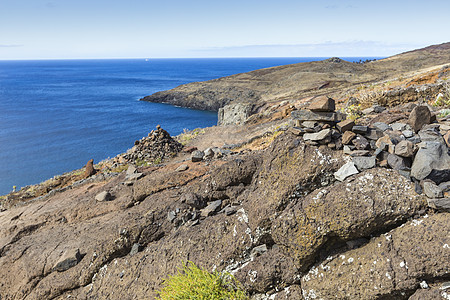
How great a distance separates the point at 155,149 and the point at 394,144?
59.5 feet

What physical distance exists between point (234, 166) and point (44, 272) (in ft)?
23.8

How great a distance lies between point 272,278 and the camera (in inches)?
251

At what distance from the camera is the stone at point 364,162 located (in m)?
5.96

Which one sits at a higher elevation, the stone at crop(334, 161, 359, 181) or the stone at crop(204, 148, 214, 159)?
the stone at crop(334, 161, 359, 181)

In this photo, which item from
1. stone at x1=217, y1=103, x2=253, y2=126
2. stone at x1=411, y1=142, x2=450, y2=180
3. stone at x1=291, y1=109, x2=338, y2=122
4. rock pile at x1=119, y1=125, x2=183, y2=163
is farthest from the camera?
stone at x1=217, y1=103, x2=253, y2=126

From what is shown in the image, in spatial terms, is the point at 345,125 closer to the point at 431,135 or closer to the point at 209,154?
the point at 431,135

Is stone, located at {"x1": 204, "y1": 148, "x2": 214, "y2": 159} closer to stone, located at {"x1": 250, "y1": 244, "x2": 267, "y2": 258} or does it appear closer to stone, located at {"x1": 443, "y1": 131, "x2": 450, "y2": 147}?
stone, located at {"x1": 250, "y1": 244, "x2": 267, "y2": 258}

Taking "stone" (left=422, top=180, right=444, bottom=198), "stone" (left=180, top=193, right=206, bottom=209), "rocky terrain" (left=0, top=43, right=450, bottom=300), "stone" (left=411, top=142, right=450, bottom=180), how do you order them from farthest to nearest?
1. "stone" (left=180, top=193, right=206, bottom=209)
2. "stone" (left=411, top=142, right=450, bottom=180)
3. "rocky terrain" (left=0, top=43, right=450, bottom=300)
4. "stone" (left=422, top=180, right=444, bottom=198)

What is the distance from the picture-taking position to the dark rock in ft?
19.6

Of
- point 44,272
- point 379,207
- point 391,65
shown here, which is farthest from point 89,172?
point 391,65

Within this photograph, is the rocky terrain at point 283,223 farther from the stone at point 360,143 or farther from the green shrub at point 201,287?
the green shrub at point 201,287

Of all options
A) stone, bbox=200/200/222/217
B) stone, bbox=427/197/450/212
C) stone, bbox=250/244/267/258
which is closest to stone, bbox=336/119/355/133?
stone, bbox=427/197/450/212

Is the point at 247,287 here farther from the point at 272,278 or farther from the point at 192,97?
A: the point at 192,97

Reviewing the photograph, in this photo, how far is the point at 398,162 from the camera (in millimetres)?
5762
